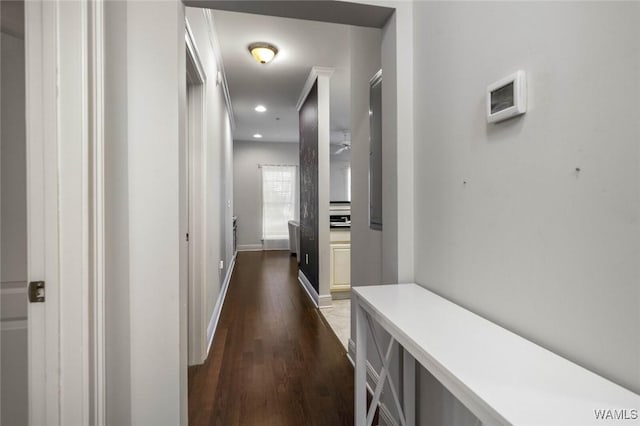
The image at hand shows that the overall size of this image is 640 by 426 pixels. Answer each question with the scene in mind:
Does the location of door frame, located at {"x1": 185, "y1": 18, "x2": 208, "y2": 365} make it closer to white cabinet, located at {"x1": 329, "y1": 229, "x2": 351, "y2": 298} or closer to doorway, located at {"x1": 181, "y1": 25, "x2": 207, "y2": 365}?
doorway, located at {"x1": 181, "y1": 25, "x2": 207, "y2": 365}

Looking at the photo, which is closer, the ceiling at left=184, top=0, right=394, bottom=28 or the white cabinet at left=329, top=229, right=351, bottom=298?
the ceiling at left=184, top=0, right=394, bottom=28

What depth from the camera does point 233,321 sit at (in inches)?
129

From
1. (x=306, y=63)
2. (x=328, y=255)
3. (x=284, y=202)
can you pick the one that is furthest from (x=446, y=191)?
(x=284, y=202)

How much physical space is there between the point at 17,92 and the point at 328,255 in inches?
123

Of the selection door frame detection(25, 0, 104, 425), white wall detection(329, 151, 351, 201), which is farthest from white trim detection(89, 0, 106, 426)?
white wall detection(329, 151, 351, 201)

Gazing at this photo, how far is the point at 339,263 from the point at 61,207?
314 cm

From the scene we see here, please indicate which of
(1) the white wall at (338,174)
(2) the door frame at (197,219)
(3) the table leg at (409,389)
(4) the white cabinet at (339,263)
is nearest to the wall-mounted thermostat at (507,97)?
(3) the table leg at (409,389)

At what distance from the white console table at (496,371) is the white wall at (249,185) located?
7525mm

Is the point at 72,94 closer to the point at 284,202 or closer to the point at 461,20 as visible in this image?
the point at 461,20

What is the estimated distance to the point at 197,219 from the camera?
2.45 metres

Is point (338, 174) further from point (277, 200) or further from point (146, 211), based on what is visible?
point (146, 211)

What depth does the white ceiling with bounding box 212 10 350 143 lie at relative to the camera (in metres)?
2.94

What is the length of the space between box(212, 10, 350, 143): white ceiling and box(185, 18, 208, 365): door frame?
0.88m

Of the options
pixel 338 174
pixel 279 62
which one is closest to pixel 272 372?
pixel 279 62
